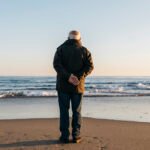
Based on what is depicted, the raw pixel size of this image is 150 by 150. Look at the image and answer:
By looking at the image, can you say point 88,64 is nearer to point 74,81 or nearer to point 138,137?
point 74,81

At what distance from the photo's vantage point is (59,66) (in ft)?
20.0

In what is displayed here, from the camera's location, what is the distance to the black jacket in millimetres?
6145

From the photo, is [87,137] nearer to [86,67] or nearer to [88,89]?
[86,67]

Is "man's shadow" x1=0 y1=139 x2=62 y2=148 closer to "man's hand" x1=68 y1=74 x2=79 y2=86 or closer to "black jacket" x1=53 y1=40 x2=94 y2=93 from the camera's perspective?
"black jacket" x1=53 y1=40 x2=94 y2=93

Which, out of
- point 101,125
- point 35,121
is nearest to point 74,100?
point 101,125

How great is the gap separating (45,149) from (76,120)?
2.74 ft

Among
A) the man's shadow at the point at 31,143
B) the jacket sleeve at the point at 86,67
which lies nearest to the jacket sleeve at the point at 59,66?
the jacket sleeve at the point at 86,67

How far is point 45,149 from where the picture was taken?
18.3 ft

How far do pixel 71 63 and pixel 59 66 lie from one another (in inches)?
8.4

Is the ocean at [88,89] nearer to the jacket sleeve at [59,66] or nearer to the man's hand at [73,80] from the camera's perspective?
the jacket sleeve at [59,66]

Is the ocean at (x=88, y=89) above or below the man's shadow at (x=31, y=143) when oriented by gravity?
below

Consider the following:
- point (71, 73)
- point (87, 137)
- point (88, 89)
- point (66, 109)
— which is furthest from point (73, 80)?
point (88, 89)

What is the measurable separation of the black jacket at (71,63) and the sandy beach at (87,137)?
874 mm

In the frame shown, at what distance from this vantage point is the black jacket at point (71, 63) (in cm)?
614
